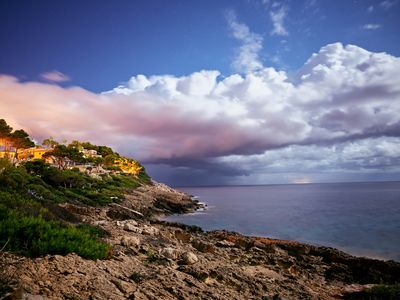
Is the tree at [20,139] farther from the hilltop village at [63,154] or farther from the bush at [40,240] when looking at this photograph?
the bush at [40,240]

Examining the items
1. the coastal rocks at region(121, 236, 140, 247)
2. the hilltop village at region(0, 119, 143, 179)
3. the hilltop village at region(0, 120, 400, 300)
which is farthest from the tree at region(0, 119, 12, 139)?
the coastal rocks at region(121, 236, 140, 247)

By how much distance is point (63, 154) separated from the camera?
79.4m

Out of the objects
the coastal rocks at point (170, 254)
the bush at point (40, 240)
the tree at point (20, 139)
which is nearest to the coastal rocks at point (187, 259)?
the coastal rocks at point (170, 254)

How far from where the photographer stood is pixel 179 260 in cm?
1210

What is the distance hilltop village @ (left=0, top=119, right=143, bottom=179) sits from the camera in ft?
214

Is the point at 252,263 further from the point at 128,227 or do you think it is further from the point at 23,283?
the point at 23,283

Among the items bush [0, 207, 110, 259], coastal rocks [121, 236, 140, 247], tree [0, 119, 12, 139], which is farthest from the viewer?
tree [0, 119, 12, 139]

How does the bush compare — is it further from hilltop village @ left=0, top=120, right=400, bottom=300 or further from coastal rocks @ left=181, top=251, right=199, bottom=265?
coastal rocks @ left=181, top=251, right=199, bottom=265

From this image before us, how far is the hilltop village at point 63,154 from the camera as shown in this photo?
65.2 meters

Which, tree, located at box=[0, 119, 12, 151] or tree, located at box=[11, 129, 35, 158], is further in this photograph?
tree, located at box=[11, 129, 35, 158]

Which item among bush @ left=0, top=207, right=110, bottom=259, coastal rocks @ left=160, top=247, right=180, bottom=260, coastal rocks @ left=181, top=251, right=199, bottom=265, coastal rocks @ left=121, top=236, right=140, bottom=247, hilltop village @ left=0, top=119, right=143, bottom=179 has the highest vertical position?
hilltop village @ left=0, top=119, right=143, bottom=179

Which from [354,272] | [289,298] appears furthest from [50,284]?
[354,272]

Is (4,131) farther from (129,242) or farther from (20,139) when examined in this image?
(129,242)

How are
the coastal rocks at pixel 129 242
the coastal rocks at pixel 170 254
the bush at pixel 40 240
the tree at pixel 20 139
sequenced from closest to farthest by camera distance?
the bush at pixel 40 240 < the coastal rocks at pixel 170 254 < the coastal rocks at pixel 129 242 < the tree at pixel 20 139
